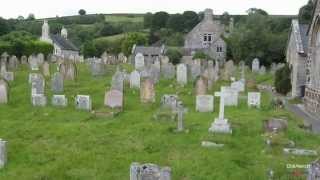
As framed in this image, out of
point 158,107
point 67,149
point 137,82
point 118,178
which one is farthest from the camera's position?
point 137,82

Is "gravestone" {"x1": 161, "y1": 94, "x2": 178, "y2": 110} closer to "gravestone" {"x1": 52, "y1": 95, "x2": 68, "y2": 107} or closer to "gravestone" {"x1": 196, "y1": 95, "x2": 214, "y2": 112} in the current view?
"gravestone" {"x1": 196, "y1": 95, "x2": 214, "y2": 112}

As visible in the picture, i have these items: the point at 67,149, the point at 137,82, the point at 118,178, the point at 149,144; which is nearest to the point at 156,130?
the point at 149,144

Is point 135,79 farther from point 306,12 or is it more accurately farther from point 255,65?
point 306,12

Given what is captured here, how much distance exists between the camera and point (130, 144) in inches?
833

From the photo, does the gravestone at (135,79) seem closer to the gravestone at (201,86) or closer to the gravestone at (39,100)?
the gravestone at (201,86)

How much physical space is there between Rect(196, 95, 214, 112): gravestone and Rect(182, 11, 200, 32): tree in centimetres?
10162

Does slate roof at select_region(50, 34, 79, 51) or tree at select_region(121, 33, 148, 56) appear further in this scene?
slate roof at select_region(50, 34, 79, 51)

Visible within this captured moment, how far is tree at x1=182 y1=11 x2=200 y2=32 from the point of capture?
426 ft

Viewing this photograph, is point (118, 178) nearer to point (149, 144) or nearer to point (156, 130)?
point (149, 144)

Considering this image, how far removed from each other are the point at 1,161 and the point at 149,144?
528 cm

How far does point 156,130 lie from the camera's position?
23203 millimetres

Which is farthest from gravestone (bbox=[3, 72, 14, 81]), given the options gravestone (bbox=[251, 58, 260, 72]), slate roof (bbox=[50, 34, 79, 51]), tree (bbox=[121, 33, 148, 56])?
slate roof (bbox=[50, 34, 79, 51])

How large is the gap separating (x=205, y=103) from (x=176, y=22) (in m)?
102

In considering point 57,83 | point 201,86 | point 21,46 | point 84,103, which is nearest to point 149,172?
point 84,103
